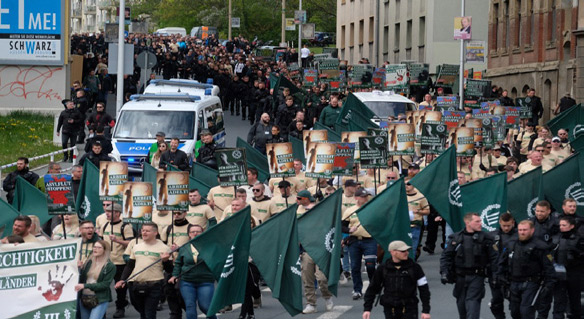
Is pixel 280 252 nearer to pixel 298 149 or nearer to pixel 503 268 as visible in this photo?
pixel 503 268

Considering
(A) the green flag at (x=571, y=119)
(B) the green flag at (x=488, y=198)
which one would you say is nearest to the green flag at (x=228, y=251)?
(B) the green flag at (x=488, y=198)

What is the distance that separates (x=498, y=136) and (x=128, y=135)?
7.93 meters

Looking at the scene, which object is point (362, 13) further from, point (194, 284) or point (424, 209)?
point (194, 284)

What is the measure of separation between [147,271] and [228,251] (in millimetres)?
966

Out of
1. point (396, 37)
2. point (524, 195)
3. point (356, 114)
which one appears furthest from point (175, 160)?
point (396, 37)

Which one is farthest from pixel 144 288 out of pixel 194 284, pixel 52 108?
pixel 52 108

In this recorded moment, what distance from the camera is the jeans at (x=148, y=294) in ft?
49.2

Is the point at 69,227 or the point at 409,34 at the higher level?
the point at 409,34

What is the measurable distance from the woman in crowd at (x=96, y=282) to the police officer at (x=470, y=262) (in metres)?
3.84

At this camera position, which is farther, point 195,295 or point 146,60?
point 146,60

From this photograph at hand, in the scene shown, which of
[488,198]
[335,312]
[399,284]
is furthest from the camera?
[488,198]

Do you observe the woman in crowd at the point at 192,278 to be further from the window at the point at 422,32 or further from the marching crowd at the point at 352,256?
the window at the point at 422,32

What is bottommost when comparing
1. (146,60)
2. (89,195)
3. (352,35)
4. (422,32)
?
(89,195)

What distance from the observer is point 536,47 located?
44.2m
